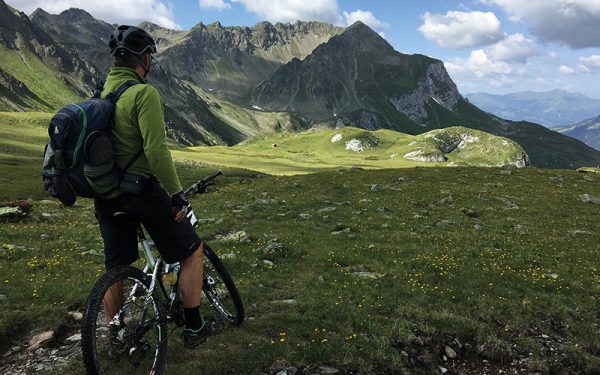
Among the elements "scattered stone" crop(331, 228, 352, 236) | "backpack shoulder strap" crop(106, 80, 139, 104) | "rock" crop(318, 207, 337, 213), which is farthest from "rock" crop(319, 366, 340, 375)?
"rock" crop(318, 207, 337, 213)

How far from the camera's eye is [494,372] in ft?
32.9

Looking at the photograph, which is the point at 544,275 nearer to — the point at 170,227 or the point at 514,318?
the point at 514,318

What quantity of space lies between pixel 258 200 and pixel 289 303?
2099 centimetres

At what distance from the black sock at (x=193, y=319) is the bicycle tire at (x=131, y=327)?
1.72 ft

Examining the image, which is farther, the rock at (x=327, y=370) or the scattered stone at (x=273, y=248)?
the scattered stone at (x=273, y=248)

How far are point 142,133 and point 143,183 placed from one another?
0.86m

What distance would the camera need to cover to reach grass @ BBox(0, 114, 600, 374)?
33.1 ft

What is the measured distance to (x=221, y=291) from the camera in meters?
10.2

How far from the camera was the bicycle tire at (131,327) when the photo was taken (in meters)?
7.28

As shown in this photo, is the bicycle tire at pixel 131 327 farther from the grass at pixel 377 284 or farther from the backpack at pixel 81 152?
the backpack at pixel 81 152

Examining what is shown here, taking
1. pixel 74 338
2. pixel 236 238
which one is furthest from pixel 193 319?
pixel 236 238

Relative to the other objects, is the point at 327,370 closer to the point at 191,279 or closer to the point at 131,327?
the point at 191,279

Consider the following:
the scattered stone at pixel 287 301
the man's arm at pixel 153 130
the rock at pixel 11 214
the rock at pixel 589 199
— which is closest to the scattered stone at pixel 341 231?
the scattered stone at pixel 287 301

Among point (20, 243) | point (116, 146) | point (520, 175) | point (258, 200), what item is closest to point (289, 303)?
point (116, 146)
